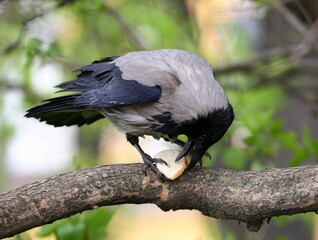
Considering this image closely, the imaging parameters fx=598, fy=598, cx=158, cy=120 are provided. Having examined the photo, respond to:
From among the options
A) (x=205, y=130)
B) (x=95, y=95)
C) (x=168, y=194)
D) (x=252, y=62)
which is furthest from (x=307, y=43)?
(x=168, y=194)

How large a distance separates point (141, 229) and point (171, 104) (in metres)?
12.5

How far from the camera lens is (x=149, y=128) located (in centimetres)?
407

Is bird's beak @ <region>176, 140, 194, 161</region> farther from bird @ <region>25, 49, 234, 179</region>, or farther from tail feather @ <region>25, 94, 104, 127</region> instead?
tail feather @ <region>25, 94, 104, 127</region>

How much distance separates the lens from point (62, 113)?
14.2ft

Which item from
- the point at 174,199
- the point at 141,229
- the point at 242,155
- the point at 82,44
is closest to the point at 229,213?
the point at 174,199

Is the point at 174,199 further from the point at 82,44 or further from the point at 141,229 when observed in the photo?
the point at 141,229

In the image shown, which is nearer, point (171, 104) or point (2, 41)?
point (171, 104)

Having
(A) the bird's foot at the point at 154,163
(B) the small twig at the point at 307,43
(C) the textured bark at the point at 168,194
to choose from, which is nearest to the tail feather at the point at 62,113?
(A) the bird's foot at the point at 154,163

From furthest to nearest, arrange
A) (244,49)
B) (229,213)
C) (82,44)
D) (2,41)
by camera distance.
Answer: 1. (244,49)
2. (82,44)
3. (2,41)
4. (229,213)

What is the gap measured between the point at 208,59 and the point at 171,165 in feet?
11.3

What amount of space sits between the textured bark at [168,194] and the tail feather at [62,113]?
0.75 metres

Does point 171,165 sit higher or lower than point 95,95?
lower

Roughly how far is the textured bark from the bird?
17 centimetres

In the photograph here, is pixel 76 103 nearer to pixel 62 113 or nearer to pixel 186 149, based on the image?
pixel 62 113
